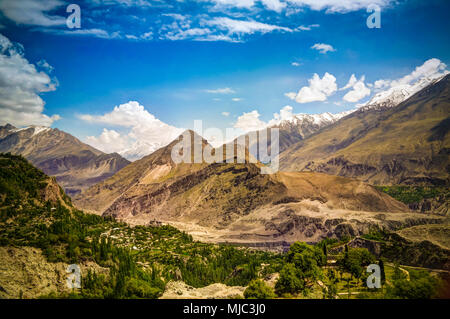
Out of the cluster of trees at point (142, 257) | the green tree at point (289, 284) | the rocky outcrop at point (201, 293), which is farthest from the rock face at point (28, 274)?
the green tree at point (289, 284)

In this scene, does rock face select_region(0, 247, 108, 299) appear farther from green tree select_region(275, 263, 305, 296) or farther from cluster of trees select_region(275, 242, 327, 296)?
cluster of trees select_region(275, 242, 327, 296)

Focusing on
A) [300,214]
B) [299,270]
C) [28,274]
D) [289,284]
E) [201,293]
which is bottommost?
[201,293]

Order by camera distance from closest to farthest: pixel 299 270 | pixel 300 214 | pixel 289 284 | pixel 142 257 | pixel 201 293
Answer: pixel 289 284 → pixel 299 270 → pixel 201 293 → pixel 142 257 → pixel 300 214

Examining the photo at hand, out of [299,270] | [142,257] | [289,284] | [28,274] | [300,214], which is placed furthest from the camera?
[300,214]

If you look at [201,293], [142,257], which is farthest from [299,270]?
[142,257]

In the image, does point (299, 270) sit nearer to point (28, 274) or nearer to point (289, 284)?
point (289, 284)

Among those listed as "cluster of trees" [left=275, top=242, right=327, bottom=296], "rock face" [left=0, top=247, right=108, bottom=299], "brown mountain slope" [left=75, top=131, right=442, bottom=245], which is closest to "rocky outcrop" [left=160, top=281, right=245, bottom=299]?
"cluster of trees" [left=275, top=242, right=327, bottom=296]

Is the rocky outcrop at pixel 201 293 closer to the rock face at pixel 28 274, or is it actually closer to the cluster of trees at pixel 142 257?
the cluster of trees at pixel 142 257

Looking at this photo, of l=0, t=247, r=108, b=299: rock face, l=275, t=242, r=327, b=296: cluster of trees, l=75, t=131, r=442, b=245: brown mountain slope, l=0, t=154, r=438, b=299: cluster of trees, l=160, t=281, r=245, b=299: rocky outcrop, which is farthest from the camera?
l=75, t=131, r=442, b=245: brown mountain slope

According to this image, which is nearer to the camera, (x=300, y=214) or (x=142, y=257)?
(x=142, y=257)
